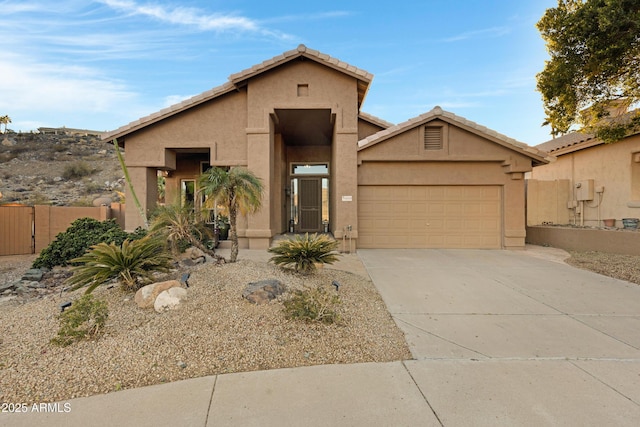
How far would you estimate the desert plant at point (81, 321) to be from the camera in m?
3.55

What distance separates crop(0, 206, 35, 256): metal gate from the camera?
1104 centimetres

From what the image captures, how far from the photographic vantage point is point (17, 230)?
11258mm

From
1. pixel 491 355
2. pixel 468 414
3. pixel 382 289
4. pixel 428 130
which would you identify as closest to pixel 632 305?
pixel 491 355

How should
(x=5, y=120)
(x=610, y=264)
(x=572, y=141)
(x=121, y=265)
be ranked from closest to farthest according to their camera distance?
(x=121, y=265), (x=610, y=264), (x=572, y=141), (x=5, y=120)

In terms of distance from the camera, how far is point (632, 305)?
17.3ft

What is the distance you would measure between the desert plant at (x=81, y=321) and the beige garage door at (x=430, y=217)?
8147 millimetres

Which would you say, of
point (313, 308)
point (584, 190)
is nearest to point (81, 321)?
point (313, 308)

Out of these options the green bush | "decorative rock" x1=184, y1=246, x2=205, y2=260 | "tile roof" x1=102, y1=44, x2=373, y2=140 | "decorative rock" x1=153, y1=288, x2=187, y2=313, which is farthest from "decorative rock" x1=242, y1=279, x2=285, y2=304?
"tile roof" x1=102, y1=44, x2=373, y2=140

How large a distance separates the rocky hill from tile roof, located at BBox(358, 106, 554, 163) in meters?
21.8

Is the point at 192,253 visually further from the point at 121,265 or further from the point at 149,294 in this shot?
the point at 149,294

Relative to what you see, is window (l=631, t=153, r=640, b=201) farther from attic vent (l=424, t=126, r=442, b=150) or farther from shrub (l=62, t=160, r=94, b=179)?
shrub (l=62, t=160, r=94, b=179)

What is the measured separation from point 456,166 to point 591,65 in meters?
4.16

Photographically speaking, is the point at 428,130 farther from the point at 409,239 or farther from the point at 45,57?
the point at 45,57

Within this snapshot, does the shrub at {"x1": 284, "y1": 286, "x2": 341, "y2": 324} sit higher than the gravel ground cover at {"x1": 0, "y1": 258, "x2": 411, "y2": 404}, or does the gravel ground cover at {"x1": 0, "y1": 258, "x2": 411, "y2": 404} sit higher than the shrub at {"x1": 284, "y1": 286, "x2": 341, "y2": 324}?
the shrub at {"x1": 284, "y1": 286, "x2": 341, "y2": 324}
